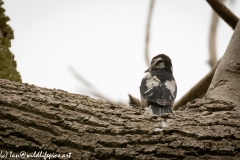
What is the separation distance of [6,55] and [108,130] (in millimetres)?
2231

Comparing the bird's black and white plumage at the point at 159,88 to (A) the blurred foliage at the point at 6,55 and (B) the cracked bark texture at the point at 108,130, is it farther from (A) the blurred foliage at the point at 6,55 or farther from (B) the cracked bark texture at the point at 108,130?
(A) the blurred foliage at the point at 6,55

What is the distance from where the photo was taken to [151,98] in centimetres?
364

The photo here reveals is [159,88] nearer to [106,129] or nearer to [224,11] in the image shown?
[224,11]

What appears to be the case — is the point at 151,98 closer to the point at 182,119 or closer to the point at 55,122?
the point at 182,119

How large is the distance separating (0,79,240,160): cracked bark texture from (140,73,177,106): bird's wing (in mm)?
→ 1041

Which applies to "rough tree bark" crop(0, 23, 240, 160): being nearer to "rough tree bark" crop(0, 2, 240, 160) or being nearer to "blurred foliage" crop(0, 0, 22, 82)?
"rough tree bark" crop(0, 2, 240, 160)

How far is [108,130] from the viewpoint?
7.04 feet

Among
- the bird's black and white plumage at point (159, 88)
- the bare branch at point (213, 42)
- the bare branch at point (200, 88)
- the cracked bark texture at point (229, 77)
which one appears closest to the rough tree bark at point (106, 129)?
the cracked bark texture at point (229, 77)

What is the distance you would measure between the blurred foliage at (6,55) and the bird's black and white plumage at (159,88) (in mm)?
1562

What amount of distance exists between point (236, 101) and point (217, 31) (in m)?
3.38

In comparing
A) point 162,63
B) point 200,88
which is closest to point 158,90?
point 200,88

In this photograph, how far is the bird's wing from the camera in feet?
11.7

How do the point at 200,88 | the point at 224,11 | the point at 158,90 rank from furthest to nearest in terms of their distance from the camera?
the point at 200,88, the point at 224,11, the point at 158,90

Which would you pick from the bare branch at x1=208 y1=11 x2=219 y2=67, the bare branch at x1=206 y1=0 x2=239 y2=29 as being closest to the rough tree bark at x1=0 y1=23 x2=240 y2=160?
the bare branch at x1=206 y1=0 x2=239 y2=29
